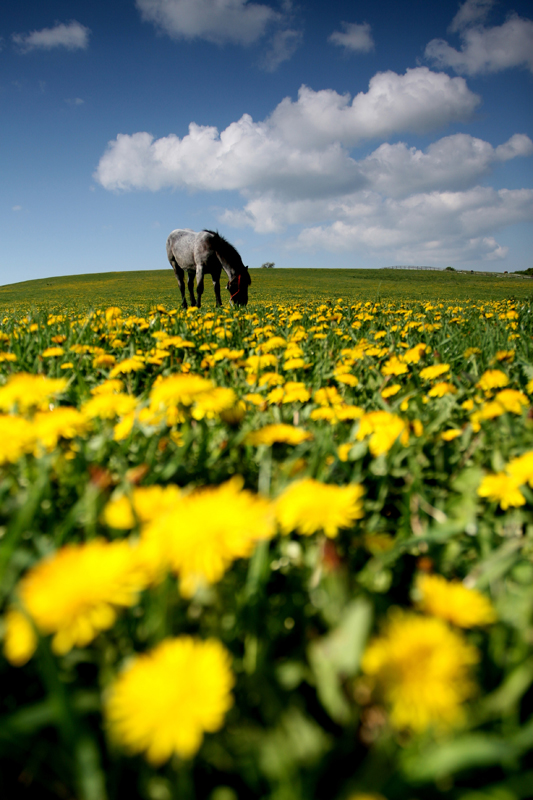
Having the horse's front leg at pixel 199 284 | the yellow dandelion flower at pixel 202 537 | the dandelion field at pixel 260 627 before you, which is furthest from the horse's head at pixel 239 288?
the yellow dandelion flower at pixel 202 537

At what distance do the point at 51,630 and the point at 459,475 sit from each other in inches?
45.9

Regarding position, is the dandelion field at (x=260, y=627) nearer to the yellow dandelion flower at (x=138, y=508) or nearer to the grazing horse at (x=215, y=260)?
the yellow dandelion flower at (x=138, y=508)

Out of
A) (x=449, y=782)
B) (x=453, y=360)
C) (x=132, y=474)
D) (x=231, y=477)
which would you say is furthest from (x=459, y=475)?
(x=453, y=360)

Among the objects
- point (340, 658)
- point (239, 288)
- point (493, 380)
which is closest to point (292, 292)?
point (239, 288)

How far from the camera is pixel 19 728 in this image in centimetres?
55

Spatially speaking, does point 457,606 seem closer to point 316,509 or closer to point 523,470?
point 316,509

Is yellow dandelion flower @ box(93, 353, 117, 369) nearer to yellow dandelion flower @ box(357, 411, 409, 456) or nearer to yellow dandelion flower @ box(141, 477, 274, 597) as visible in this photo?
yellow dandelion flower @ box(357, 411, 409, 456)

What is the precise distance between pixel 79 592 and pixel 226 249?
11.2 meters

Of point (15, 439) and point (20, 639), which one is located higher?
point (15, 439)

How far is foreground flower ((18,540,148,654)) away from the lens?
574 millimetres

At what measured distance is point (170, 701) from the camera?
0.49 meters

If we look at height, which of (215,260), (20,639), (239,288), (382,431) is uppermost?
(215,260)

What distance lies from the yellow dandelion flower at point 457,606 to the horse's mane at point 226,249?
11.0m

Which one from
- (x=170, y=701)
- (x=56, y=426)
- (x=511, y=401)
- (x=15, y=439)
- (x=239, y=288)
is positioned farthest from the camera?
(x=239, y=288)
